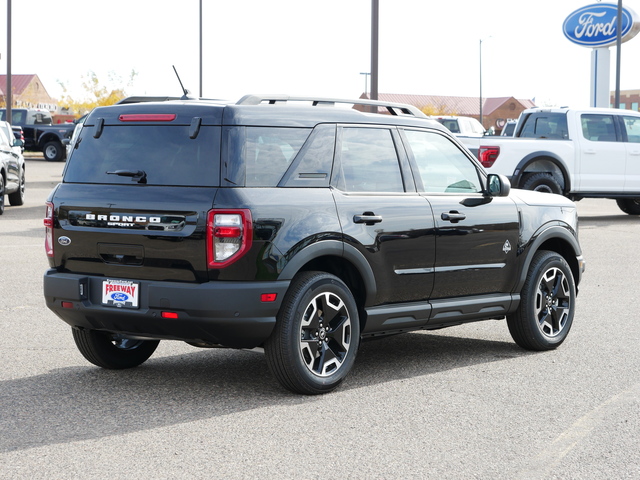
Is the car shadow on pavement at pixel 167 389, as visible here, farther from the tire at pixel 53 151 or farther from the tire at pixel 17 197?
the tire at pixel 53 151

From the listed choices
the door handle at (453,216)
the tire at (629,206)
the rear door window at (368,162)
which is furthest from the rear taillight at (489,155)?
the rear door window at (368,162)

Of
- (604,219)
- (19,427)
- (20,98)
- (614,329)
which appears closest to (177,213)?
(19,427)

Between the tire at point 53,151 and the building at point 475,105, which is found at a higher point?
the building at point 475,105

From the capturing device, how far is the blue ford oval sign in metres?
49.3

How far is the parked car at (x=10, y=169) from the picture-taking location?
20.6 meters

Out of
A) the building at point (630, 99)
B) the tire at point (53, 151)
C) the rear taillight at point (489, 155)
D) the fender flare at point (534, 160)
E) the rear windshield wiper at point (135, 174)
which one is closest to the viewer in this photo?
the rear windshield wiper at point (135, 174)

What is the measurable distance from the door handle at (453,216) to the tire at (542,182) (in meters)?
12.0

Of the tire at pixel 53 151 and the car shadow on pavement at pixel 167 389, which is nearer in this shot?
the car shadow on pavement at pixel 167 389

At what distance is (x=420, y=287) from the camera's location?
22.8ft

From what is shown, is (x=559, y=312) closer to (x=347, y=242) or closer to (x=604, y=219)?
(x=347, y=242)

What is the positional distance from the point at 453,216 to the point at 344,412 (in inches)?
74.7

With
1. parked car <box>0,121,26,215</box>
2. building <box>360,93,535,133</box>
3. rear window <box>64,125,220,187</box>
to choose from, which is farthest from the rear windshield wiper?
building <box>360,93,535,133</box>

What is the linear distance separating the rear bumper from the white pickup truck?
13270mm

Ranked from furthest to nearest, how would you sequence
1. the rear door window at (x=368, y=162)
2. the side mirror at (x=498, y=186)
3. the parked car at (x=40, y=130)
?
the parked car at (x=40, y=130), the side mirror at (x=498, y=186), the rear door window at (x=368, y=162)
